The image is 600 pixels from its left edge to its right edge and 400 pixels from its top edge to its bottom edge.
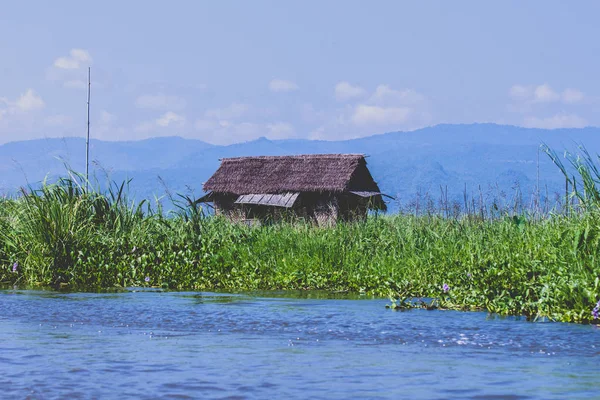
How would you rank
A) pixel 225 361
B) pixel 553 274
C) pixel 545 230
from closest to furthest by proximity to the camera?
pixel 225 361
pixel 553 274
pixel 545 230

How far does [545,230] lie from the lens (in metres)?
11.3

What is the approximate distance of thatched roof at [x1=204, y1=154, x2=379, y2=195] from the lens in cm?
3797

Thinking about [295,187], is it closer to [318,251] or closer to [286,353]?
[318,251]

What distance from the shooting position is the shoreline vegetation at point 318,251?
10.6 meters

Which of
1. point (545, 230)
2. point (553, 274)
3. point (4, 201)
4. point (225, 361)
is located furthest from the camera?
point (4, 201)

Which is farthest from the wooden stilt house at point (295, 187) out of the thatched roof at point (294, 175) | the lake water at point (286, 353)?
the lake water at point (286, 353)

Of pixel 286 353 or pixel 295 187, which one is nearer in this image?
pixel 286 353

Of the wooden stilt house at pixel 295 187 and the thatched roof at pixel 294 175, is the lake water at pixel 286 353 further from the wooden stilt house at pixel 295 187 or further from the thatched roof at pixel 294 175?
the thatched roof at pixel 294 175


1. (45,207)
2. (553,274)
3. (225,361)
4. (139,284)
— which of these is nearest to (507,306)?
(553,274)

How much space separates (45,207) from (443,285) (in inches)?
303

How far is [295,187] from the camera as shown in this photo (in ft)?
124

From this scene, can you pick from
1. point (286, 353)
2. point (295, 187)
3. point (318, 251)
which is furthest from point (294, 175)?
point (286, 353)

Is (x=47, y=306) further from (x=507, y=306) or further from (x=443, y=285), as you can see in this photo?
(x=507, y=306)

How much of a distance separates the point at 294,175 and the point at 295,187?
134 cm
